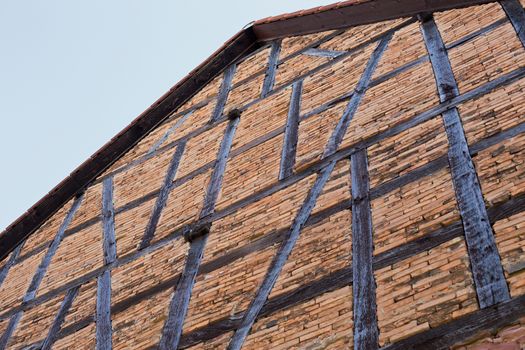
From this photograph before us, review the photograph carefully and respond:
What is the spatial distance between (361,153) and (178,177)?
8.13 ft

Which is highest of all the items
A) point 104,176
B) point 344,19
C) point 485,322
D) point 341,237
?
point 344,19

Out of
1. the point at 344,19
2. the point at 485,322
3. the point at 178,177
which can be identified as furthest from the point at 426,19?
the point at 485,322

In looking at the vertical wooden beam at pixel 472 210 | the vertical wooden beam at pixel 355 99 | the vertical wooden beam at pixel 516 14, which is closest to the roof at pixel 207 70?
the vertical wooden beam at pixel 355 99

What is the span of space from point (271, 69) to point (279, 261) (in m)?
4.28

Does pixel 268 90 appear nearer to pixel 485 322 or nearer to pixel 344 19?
pixel 344 19

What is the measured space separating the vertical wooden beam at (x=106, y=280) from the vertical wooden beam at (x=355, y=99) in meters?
2.29

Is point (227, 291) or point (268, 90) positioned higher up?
point (268, 90)

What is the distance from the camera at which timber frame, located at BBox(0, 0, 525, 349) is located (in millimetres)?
5176

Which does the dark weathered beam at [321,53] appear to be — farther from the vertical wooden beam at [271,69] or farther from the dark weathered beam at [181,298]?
the dark weathered beam at [181,298]

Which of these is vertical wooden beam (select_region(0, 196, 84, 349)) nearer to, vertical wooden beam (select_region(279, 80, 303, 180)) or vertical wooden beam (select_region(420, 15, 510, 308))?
vertical wooden beam (select_region(279, 80, 303, 180))

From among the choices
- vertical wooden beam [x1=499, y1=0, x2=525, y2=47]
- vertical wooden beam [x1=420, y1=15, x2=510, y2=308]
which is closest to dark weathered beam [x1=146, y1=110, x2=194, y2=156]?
vertical wooden beam [x1=420, y1=15, x2=510, y2=308]

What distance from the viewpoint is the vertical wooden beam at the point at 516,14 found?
23.7 feet

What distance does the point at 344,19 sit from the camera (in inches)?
385

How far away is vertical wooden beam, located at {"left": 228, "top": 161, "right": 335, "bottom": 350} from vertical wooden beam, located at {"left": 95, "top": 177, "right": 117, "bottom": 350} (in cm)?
139
